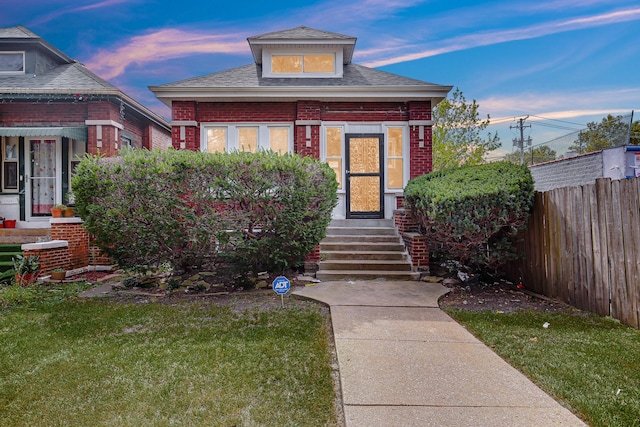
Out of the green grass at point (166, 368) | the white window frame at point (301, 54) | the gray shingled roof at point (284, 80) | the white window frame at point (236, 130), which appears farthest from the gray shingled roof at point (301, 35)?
the green grass at point (166, 368)

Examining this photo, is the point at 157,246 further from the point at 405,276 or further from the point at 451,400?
the point at 451,400

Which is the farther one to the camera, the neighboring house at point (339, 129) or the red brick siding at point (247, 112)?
the red brick siding at point (247, 112)

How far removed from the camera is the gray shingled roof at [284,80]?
30.2 ft

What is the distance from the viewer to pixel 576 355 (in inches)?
131

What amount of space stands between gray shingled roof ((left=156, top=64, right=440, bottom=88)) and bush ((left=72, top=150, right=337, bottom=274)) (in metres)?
4.08

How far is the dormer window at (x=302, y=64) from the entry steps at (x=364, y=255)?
4703 millimetres

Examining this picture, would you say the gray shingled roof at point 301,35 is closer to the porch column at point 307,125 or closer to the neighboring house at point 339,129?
the neighboring house at point 339,129

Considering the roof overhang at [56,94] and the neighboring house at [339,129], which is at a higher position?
the roof overhang at [56,94]

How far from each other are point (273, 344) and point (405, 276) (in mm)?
3668

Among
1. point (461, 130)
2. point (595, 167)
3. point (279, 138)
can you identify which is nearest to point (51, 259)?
point (279, 138)

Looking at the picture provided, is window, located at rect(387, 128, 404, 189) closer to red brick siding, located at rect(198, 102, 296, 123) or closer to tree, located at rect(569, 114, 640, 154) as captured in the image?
red brick siding, located at rect(198, 102, 296, 123)

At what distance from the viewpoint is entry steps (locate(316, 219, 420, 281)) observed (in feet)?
21.9

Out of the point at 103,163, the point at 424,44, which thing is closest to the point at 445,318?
the point at 103,163

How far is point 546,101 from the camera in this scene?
24.0m
